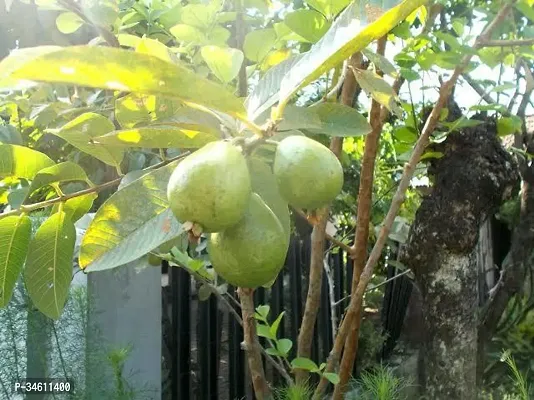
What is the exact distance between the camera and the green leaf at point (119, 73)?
0.42 m

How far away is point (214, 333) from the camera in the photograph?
3604mm

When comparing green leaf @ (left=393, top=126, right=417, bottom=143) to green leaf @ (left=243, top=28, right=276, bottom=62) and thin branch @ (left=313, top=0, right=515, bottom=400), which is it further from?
green leaf @ (left=243, top=28, right=276, bottom=62)

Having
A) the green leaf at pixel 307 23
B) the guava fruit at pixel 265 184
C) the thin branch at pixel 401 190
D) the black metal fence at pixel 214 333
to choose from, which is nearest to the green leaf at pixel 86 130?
the guava fruit at pixel 265 184

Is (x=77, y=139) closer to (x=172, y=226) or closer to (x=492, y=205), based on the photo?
(x=172, y=226)

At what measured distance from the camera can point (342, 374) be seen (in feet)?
4.92

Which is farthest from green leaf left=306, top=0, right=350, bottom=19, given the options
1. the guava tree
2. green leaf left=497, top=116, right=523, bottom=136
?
green leaf left=497, top=116, right=523, bottom=136

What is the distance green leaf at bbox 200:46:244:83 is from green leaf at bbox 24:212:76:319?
0.29 meters

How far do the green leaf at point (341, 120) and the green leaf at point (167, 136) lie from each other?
5.4 inches

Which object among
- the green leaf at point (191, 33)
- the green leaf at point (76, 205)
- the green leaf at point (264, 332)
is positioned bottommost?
the green leaf at point (264, 332)

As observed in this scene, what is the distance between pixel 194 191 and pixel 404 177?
985 mm

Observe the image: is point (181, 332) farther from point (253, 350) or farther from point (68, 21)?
point (68, 21)

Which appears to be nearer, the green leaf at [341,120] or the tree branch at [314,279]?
the green leaf at [341,120]

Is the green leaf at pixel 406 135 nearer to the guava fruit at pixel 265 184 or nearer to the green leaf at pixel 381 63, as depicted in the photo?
the green leaf at pixel 381 63

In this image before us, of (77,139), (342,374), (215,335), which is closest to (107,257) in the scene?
(77,139)
